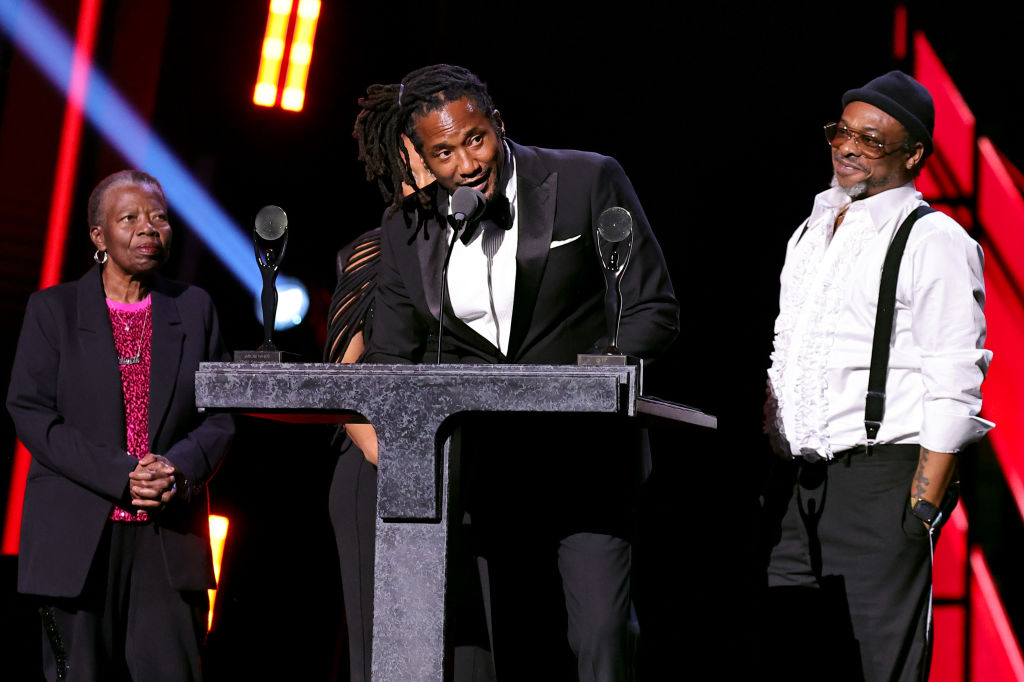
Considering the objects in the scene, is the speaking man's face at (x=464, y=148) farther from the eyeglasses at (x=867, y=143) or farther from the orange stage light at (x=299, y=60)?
the orange stage light at (x=299, y=60)

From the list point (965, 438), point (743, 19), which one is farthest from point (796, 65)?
point (965, 438)

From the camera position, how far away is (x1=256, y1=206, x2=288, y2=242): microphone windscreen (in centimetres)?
216

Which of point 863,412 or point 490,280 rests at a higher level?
point 490,280

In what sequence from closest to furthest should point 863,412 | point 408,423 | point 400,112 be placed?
1. point 408,423
2. point 863,412
3. point 400,112

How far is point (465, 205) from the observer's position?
210cm

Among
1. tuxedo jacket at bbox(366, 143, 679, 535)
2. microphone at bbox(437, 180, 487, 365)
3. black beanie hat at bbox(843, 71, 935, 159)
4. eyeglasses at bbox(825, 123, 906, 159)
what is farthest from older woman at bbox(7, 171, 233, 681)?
black beanie hat at bbox(843, 71, 935, 159)

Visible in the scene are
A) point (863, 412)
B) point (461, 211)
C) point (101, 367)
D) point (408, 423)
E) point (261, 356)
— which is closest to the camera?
point (408, 423)

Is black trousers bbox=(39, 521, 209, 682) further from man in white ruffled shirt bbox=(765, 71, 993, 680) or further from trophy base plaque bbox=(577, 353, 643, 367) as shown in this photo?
trophy base plaque bbox=(577, 353, 643, 367)

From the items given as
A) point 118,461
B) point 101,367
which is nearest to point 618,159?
point 101,367

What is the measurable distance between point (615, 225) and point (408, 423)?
2.02ft

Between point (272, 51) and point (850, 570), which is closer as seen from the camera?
point (850, 570)

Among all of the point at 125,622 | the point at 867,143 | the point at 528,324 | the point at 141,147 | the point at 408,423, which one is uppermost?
the point at 141,147

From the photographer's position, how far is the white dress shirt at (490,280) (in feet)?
8.40

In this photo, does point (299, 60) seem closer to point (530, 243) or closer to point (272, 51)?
point (272, 51)
